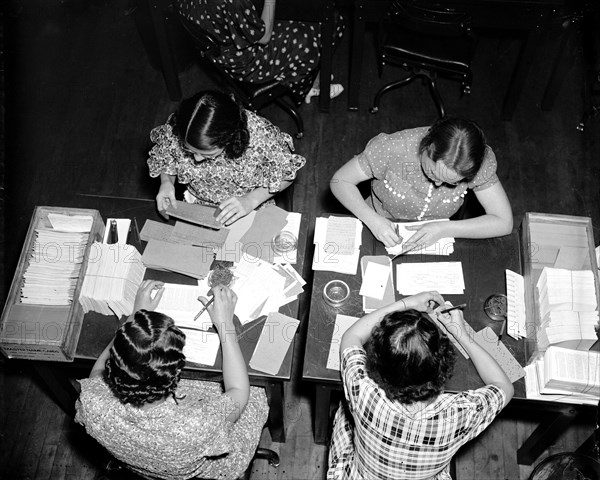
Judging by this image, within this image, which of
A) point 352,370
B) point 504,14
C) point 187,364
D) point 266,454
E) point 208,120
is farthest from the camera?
point 504,14

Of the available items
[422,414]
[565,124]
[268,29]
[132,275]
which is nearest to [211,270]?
[132,275]

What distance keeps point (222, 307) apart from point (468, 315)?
1087 mm

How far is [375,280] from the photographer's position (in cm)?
270

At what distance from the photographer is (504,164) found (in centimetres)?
432

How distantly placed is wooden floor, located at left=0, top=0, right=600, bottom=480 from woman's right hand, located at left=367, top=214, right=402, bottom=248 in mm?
1147

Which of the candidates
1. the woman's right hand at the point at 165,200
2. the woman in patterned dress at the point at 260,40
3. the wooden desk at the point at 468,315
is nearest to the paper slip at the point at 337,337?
the wooden desk at the point at 468,315

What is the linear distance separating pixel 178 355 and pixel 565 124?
3.68 m

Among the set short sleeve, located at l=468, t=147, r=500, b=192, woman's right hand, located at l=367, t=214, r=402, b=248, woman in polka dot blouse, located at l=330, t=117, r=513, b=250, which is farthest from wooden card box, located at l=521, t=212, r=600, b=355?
woman's right hand, located at l=367, t=214, r=402, b=248

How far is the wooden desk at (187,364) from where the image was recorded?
2496mm

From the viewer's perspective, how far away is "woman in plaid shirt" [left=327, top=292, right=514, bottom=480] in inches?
80.2

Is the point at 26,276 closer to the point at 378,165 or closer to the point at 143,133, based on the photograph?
the point at 378,165

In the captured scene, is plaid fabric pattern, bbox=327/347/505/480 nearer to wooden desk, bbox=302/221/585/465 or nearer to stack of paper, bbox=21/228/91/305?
wooden desk, bbox=302/221/585/465

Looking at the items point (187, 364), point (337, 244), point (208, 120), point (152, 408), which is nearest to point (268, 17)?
point (208, 120)

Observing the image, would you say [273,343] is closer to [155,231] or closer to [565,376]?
[155,231]
